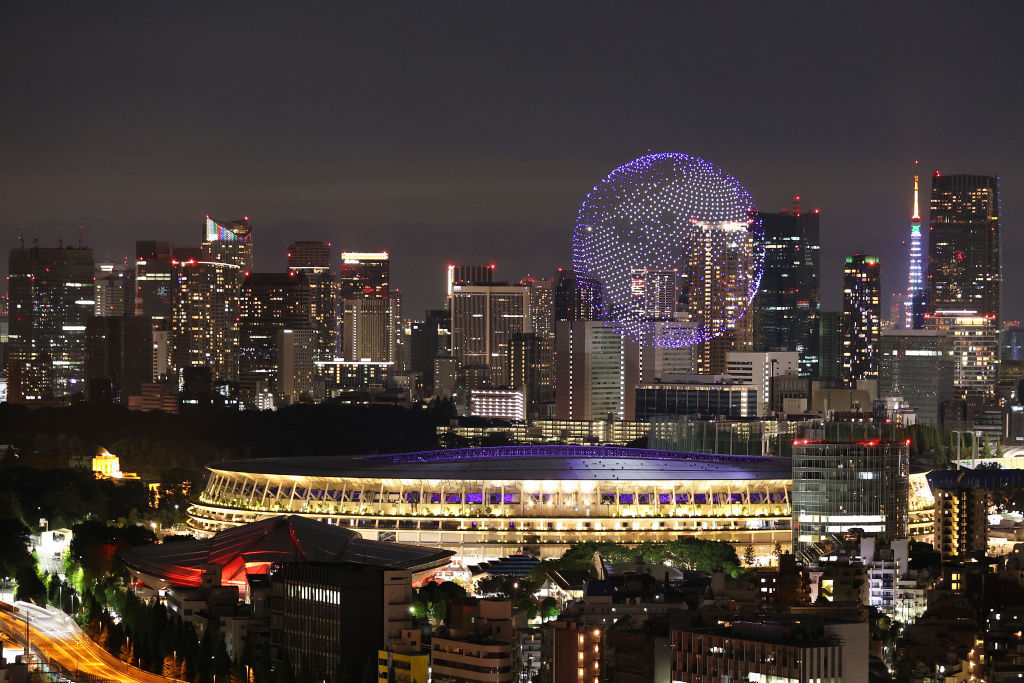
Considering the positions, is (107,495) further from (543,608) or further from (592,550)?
(543,608)

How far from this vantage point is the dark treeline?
128 meters

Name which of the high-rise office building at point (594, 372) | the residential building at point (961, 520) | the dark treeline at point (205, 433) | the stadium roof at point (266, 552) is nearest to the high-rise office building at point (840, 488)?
the residential building at point (961, 520)

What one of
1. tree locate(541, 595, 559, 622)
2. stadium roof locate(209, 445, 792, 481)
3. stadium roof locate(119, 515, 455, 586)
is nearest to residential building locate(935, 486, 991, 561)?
stadium roof locate(209, 445, 792, 481)

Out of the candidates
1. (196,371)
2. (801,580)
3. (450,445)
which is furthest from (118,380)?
(801,580)

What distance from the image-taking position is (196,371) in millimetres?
196125

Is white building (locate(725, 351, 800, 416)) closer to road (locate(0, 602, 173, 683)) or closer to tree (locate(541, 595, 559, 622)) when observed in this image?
tree (locate(541, 595, 559, 622))

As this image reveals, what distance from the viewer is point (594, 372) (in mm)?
183500

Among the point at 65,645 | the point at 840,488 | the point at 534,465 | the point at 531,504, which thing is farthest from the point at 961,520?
the point at 65,645

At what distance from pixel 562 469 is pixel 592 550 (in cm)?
911

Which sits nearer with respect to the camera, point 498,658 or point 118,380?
point 498,658

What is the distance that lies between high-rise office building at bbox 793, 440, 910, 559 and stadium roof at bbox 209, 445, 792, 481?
21.4ft

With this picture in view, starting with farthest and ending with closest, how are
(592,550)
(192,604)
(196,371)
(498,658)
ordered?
(196,371)
(592,550)
(192,604)
(498,658)

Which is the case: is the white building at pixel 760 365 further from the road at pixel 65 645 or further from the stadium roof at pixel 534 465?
the road at pixel 65 645

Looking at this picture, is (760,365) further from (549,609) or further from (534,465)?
(549,609)
